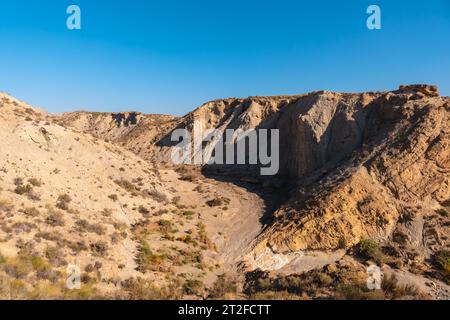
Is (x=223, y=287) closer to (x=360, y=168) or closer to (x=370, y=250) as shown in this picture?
(x=370, y=250)

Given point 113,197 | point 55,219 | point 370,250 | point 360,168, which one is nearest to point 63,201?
point 55,219

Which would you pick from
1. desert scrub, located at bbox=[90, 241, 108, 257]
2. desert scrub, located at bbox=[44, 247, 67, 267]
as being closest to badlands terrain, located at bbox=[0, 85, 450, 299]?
desert scrub, located at bbox=[44, 247, 67, 267]

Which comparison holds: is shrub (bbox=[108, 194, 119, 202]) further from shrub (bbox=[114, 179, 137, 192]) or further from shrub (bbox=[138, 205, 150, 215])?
shrub (bbox=[114, 179, 137, 192])

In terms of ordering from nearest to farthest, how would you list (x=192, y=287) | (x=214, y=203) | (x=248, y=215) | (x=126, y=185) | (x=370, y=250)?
(x=192, y=287)
(x=370, y=250)
(x=248, y=215)
(x=126, y=185)
(x=214, y=203)

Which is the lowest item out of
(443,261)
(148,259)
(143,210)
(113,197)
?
(148,259)

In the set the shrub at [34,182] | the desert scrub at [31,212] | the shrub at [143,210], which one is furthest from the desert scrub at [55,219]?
the shrub at [143,210]

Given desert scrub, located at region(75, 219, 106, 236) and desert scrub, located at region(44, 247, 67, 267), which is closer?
desert scrub, located at region(44, 247, 67, 267)
